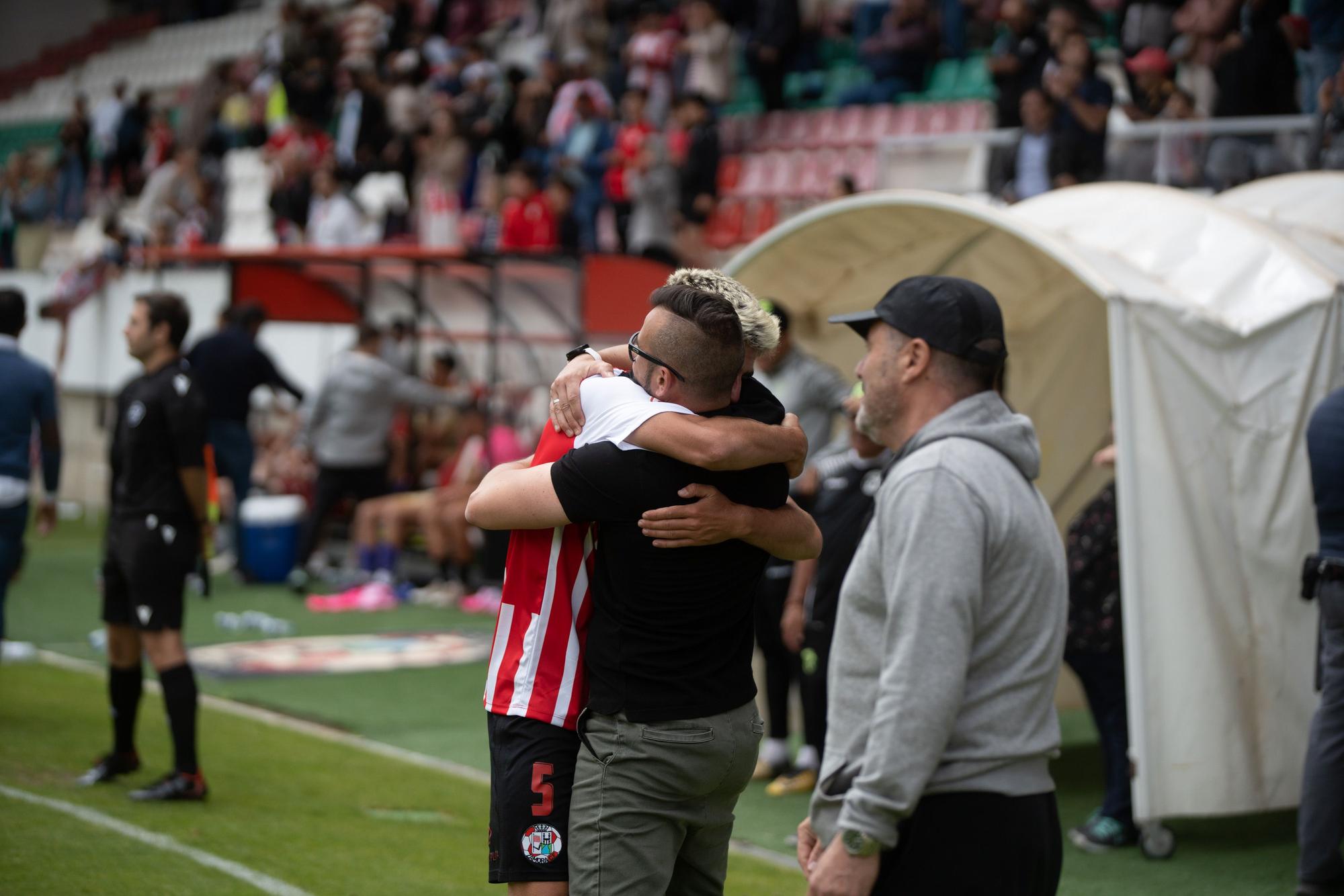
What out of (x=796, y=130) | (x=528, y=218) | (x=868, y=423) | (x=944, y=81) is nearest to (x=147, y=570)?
(x=868, y=423)

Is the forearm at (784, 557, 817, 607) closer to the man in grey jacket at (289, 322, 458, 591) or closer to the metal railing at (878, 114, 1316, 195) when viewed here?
the metal railing at (878, 114, 1316, 195)

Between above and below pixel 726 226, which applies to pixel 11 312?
below

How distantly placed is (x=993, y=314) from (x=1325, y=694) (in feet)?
9.80

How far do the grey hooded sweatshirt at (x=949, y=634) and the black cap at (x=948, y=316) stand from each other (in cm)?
11

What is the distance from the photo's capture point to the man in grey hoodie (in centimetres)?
258

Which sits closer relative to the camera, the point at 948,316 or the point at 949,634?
the point at 949,634

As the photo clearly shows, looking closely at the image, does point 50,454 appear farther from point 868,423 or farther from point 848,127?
point 848,127

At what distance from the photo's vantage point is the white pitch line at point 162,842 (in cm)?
512

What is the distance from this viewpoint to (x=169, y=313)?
6.12 m

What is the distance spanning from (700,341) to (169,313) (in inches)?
150

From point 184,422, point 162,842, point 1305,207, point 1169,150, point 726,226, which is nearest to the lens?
point 162,842

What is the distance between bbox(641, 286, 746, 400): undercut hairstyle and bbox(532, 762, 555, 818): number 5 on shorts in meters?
0.83

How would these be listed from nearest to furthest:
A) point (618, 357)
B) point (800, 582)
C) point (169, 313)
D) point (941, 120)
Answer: point (618, 357) → point (169, 313) → point (800, 582) → point (941, 120)

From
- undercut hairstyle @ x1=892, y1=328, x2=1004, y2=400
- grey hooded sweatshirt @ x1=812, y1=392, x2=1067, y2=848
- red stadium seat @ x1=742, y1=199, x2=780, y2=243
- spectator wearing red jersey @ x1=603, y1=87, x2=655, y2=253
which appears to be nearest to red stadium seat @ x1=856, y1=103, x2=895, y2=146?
red stadium seat @ x1=742, y1=199, x2=780, y2=243
